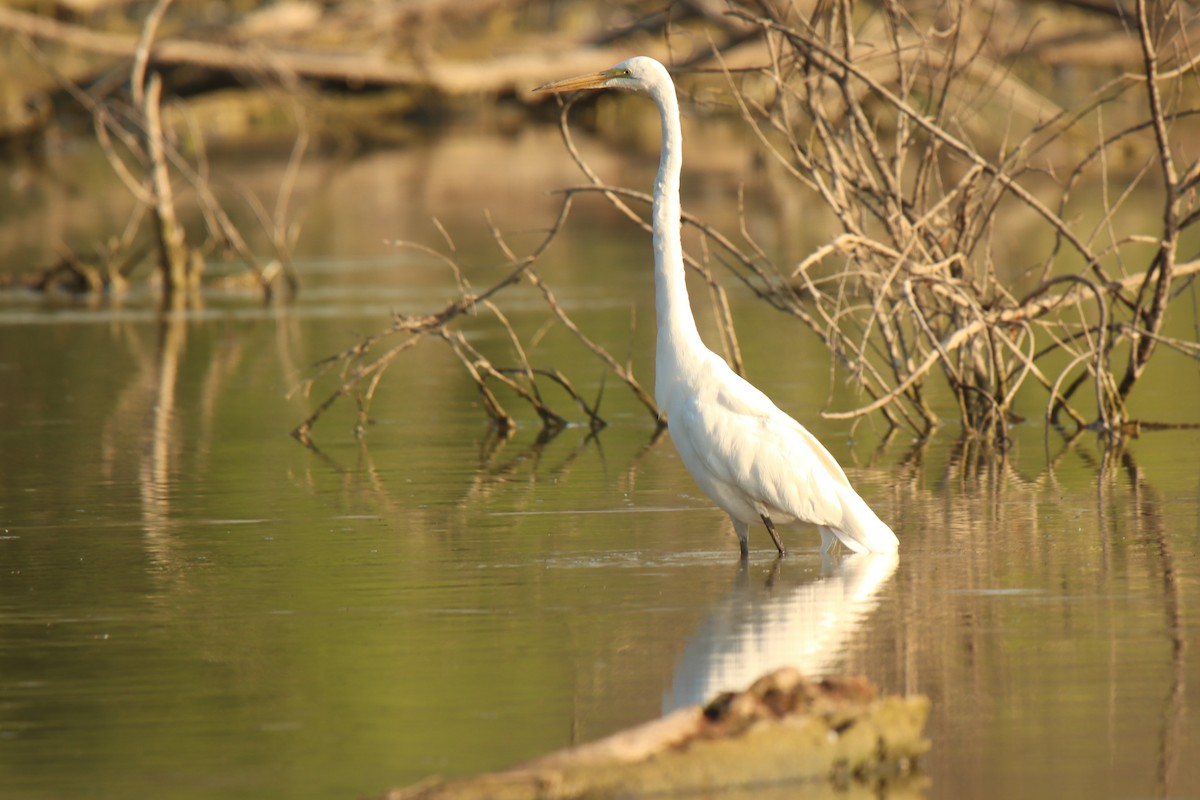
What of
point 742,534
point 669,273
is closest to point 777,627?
point 742,534

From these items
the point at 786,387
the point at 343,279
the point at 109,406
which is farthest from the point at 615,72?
→ the point at 343,279

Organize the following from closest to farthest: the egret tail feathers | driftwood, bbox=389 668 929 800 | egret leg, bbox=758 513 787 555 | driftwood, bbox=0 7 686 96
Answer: driftwood, bbox=389 668 929 800, the egret tail feathers, egret leg, bbox=758 513 787 555, driftwood, bbox=0 7 686 96

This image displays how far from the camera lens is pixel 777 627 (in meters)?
7.13

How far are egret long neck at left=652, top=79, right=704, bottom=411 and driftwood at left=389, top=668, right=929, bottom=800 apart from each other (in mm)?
3696

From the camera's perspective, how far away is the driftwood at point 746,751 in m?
4.77

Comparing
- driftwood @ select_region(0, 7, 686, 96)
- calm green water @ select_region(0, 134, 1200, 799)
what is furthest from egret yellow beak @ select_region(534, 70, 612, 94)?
driftwood @ select_region(0, 7, 686, 96)

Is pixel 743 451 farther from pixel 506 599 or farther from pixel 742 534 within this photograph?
pixel 506 599

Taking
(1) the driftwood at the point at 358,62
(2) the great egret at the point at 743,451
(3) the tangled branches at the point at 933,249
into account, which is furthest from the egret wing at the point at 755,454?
(1) the driftwood at the point at 358,62

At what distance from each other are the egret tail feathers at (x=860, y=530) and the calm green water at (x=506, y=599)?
10 centimetres

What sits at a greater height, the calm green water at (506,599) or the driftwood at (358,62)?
the driftwood at (358,62)

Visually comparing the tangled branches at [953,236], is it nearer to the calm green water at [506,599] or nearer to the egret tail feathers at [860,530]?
the calm green water at [506,599]

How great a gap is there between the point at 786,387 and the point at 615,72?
531cm

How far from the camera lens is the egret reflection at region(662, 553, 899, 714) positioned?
6.39 meters

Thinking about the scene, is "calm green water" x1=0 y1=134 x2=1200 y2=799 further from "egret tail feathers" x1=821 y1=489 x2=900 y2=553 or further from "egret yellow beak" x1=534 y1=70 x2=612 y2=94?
"egret yellow beak" x1=534 y1=70 x2=612 y2=94
